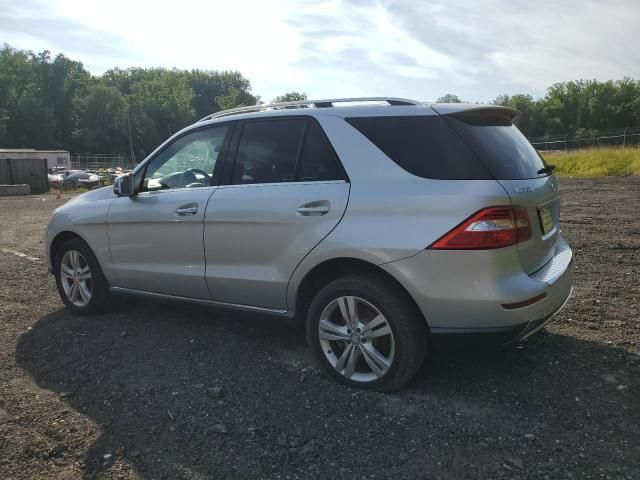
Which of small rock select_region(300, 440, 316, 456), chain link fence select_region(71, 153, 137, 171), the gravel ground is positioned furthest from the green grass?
chain link fence select_region(71, 153, 137, 171)

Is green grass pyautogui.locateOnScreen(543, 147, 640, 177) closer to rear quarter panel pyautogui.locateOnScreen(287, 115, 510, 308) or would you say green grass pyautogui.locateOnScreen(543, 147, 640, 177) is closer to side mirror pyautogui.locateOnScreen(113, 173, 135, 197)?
rear quarter panel pyautogui.locateOnScreen(287, 115, 510, 308)

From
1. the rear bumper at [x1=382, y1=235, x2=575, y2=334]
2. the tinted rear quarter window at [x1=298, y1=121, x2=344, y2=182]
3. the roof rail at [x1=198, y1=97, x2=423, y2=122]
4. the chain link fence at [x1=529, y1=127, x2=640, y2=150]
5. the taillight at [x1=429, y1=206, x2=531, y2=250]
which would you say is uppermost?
the chain link fence at [x1=529, y1=127, x2=640, y2=150]

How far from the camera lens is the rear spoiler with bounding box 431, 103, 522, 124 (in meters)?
3.44

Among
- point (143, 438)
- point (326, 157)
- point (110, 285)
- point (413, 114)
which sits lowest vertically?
point (143, 438)

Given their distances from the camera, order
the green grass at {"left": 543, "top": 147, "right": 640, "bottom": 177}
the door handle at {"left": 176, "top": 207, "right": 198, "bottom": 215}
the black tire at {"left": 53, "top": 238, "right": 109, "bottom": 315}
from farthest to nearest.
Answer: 1. the green grass at {"left": 543, "top": 147, "right": 640, "bottom": 177}
2. the black tire at {"left": 53, "top": 238, "right": 109, "bottom": 315}
3. the door handle at {"left": 176, "top": 207, "right": 198, "bottom": 215}

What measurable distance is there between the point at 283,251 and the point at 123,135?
103864 millimetres

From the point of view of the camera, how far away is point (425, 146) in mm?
3361

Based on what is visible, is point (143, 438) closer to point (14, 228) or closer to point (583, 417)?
point (583, 417)

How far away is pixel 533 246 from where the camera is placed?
3.28 meters

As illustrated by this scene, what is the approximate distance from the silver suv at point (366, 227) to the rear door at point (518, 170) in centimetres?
1

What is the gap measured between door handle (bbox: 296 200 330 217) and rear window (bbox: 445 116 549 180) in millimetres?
929

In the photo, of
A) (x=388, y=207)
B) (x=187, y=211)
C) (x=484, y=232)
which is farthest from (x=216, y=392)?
(x=484, y=232)

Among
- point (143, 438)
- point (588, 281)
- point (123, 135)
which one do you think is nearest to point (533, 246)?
point (143, 438)

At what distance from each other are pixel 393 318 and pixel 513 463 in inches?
38.9
